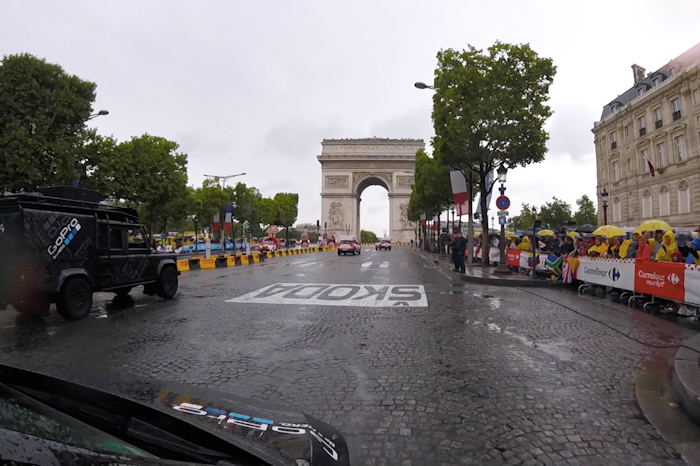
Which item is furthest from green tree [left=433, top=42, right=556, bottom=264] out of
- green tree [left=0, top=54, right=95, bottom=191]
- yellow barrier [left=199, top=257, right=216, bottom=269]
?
green tree [left=0, top=54, right=95, bottom=191]

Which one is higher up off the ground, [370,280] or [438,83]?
[438,83]

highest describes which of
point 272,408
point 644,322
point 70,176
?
point 70,176

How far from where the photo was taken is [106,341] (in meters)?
6.21

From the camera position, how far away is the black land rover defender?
7.20 metres

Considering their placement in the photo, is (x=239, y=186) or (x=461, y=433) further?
(x=239, y=186)

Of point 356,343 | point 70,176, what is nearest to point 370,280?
point 356,343

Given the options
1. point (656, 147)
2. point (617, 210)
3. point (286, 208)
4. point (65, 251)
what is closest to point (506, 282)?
point (65, 251)

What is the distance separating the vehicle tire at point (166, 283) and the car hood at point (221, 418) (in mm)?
8335

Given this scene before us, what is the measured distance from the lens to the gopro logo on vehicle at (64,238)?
25.1 ft

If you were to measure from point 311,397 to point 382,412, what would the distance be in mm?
691

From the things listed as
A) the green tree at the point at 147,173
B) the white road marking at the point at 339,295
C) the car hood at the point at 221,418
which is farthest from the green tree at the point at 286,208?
the car hood at the point at 221,418

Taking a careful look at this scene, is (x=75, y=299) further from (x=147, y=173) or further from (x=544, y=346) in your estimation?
(x=147, y=173)

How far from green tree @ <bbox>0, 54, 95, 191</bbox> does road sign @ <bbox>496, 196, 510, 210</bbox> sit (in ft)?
60.5

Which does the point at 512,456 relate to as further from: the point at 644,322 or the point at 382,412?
the point at 644,322
